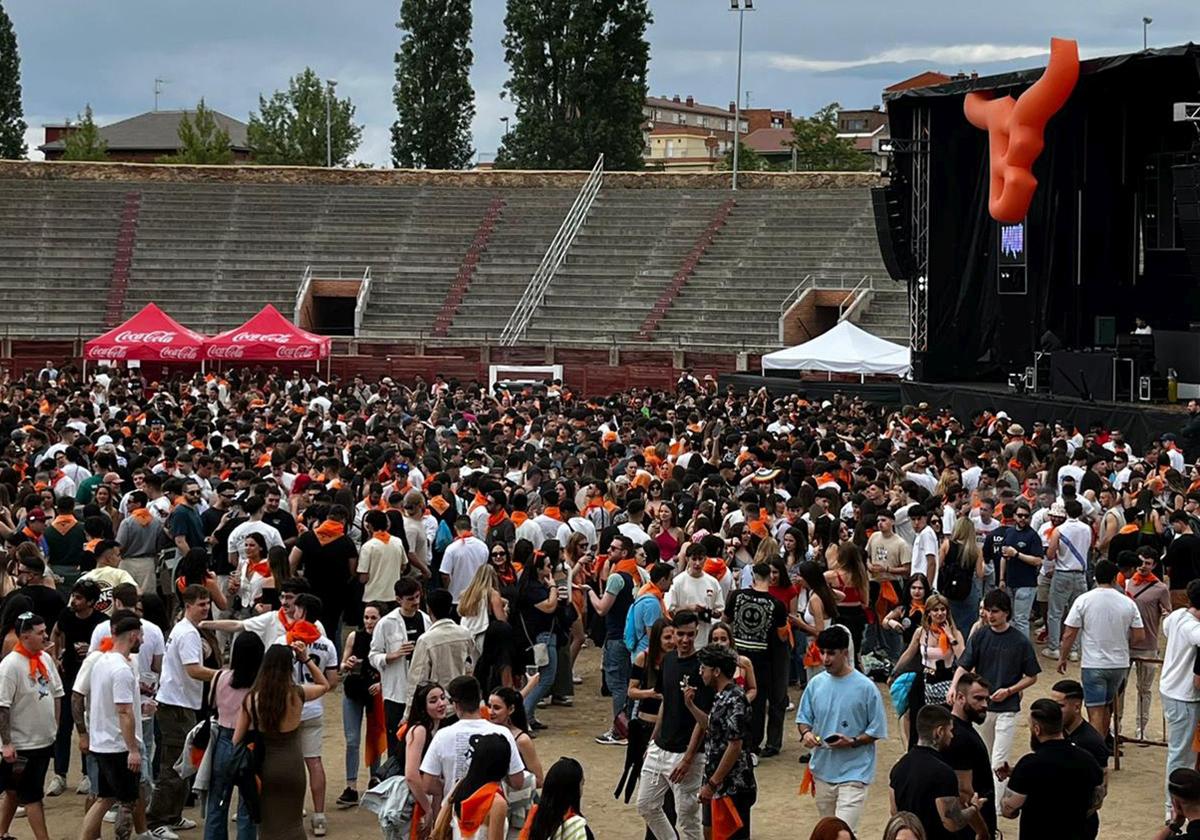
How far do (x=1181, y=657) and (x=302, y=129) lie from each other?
85697 millimetres

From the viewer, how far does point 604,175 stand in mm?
50406

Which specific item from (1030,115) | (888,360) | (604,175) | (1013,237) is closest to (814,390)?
(888,360)

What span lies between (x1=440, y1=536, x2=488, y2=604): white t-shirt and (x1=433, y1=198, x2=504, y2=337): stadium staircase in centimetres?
3184

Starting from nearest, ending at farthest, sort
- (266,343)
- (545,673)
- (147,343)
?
(545,673) < (147,343) < (266,343)

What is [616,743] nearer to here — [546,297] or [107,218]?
[546,297]

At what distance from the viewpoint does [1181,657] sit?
10352mm

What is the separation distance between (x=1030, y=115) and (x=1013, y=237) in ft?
11.5

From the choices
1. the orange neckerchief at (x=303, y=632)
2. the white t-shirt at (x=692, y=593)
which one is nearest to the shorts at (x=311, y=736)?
the orange neckerchief at (x=303, y=632)

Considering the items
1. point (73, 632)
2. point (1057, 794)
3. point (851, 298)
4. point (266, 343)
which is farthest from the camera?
point (851, 298)

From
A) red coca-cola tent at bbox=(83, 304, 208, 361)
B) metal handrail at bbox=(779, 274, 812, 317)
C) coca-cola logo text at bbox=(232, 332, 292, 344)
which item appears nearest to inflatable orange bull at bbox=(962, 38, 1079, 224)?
metal handrail at bbox=(779, 274, 812, 317)

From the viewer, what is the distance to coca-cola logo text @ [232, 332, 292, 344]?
114 feet

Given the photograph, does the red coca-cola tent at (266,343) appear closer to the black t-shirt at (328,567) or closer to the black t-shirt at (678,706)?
the black t-shirt at (328,567)

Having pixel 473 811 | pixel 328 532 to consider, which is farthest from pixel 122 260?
pixel 473 811

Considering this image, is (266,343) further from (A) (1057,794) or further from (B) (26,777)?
(A) (1057,794)
